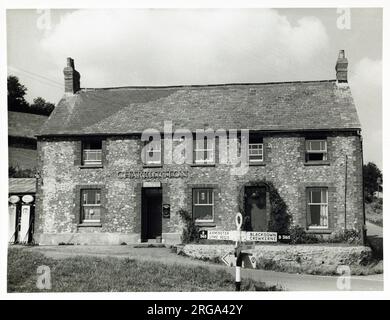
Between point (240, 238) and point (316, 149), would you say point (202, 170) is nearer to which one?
point (316, 149)

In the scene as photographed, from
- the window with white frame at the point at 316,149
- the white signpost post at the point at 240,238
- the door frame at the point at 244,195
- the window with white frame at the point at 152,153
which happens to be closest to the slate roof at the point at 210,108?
the window with white frame at the point at 316,149

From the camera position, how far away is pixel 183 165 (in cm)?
1981

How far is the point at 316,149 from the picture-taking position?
64.5 feet

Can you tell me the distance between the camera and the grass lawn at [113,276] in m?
11.9

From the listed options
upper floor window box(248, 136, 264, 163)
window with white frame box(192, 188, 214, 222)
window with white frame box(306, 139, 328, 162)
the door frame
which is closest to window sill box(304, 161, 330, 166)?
window with white frame box(306, 139, 328, 162)

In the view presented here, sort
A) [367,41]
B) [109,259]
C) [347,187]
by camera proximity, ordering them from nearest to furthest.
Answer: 1. [367,41]
2. [109,259]
3. [347,187]

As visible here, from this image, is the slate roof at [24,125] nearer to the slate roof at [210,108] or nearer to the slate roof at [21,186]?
the slate roof at [21,186]

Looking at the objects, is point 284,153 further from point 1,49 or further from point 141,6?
point 1,49

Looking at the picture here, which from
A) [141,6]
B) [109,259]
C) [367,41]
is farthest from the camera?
[109,259]

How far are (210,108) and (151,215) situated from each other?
5.55 metres

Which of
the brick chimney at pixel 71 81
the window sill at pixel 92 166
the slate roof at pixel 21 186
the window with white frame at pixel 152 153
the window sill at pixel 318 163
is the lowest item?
the slate roof at pixel 21 186

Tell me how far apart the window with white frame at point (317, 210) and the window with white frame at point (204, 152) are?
4.61 m
